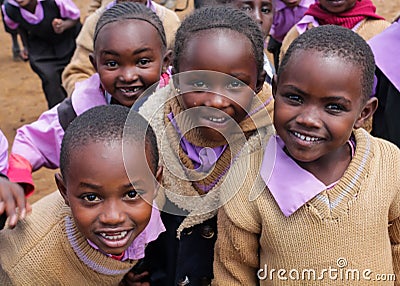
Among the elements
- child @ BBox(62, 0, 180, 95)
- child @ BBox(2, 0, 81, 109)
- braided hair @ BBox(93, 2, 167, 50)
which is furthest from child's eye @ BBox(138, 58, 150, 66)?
child @ BBox(2, 0, 81, 109)

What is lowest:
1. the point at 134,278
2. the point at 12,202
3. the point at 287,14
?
the point at 134,278

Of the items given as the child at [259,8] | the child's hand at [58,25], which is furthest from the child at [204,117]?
the child's hand at [58,25]

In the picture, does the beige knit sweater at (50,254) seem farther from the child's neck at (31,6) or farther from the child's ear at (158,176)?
the child's neck at (31,6)

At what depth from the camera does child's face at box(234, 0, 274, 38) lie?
2.51 metres

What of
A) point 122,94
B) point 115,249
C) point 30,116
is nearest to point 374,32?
point 122,94

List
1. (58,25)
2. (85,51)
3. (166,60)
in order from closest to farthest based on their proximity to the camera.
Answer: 1. (166,60)
2. (85,51)
3. (58,25)

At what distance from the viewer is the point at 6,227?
1.59m

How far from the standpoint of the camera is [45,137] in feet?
6.83

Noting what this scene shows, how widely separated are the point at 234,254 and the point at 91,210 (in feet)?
1.49

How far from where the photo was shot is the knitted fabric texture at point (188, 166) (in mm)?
1678

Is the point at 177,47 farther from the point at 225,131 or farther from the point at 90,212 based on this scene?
the point at 90,212

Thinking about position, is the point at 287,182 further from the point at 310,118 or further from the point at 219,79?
the point at 219,79

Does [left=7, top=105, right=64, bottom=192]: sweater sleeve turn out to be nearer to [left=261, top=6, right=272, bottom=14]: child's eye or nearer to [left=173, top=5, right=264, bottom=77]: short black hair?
[left=173, top=5, right=264, bottom=77]: short black hair

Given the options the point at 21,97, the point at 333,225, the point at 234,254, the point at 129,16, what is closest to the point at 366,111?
the point at 333,225
